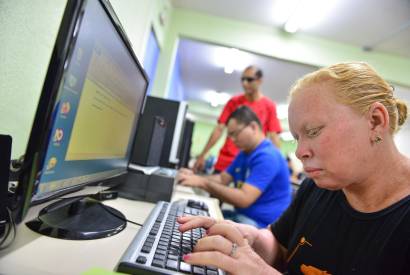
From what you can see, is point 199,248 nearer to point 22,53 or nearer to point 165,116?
point 22,53

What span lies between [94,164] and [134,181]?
0.38 metres

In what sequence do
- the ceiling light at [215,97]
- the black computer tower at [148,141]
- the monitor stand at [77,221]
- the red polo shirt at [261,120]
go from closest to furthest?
the monitor stand at [77,221] → the black computer tower at [148,141] → the red polo shirt at [261,120] → the ceiling light at [215,97]

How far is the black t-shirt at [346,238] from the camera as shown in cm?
51

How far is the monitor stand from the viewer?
0.50 m

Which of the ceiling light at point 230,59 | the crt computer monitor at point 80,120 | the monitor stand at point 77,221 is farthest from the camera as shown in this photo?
the ceiling light at point 230,59

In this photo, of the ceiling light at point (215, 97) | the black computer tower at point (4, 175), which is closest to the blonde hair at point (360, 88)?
the black computer tower at point (4, 175)

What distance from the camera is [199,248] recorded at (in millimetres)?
472

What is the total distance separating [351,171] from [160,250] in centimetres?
43

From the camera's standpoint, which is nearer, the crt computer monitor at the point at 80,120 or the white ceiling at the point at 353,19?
the crt computer monitor at the point at 80,120

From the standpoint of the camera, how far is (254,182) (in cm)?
140

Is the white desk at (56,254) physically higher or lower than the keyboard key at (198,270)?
lower

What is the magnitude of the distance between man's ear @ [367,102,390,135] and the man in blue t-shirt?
83 cm

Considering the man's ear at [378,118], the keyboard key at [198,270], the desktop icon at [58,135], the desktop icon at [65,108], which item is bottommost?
the keyboard key at [198,270]

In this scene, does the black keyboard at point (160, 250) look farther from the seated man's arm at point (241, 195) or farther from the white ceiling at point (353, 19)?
the white ceiling at point (353, 19)
